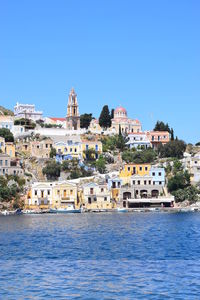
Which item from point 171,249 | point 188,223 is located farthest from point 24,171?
point 171,249

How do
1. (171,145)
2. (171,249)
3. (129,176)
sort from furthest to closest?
(171,145) → (129,176) → (171,249)

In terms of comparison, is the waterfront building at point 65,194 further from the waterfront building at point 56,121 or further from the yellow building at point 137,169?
the waterfront building at point 56,121

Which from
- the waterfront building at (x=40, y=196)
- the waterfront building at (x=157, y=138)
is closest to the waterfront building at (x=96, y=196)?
the waterfront building at (x=40, y=196)

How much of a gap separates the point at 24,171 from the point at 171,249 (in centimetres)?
5122

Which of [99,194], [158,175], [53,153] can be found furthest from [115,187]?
[53,153]

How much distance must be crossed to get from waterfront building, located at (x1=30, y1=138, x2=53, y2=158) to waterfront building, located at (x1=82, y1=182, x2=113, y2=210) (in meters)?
12.6

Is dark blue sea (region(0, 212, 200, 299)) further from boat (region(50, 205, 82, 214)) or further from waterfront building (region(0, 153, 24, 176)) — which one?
waterfront building (region(0, 153, 24, 176))

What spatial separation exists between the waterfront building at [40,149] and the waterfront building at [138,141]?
573 inches

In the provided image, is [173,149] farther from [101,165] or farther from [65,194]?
[65,194]

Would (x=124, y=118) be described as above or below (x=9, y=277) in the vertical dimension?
above

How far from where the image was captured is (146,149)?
101938mm

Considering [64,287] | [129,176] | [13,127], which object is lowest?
[64,287]

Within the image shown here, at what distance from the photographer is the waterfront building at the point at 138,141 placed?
4077 inches

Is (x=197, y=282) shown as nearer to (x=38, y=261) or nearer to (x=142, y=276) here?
(x=142, y=276)
